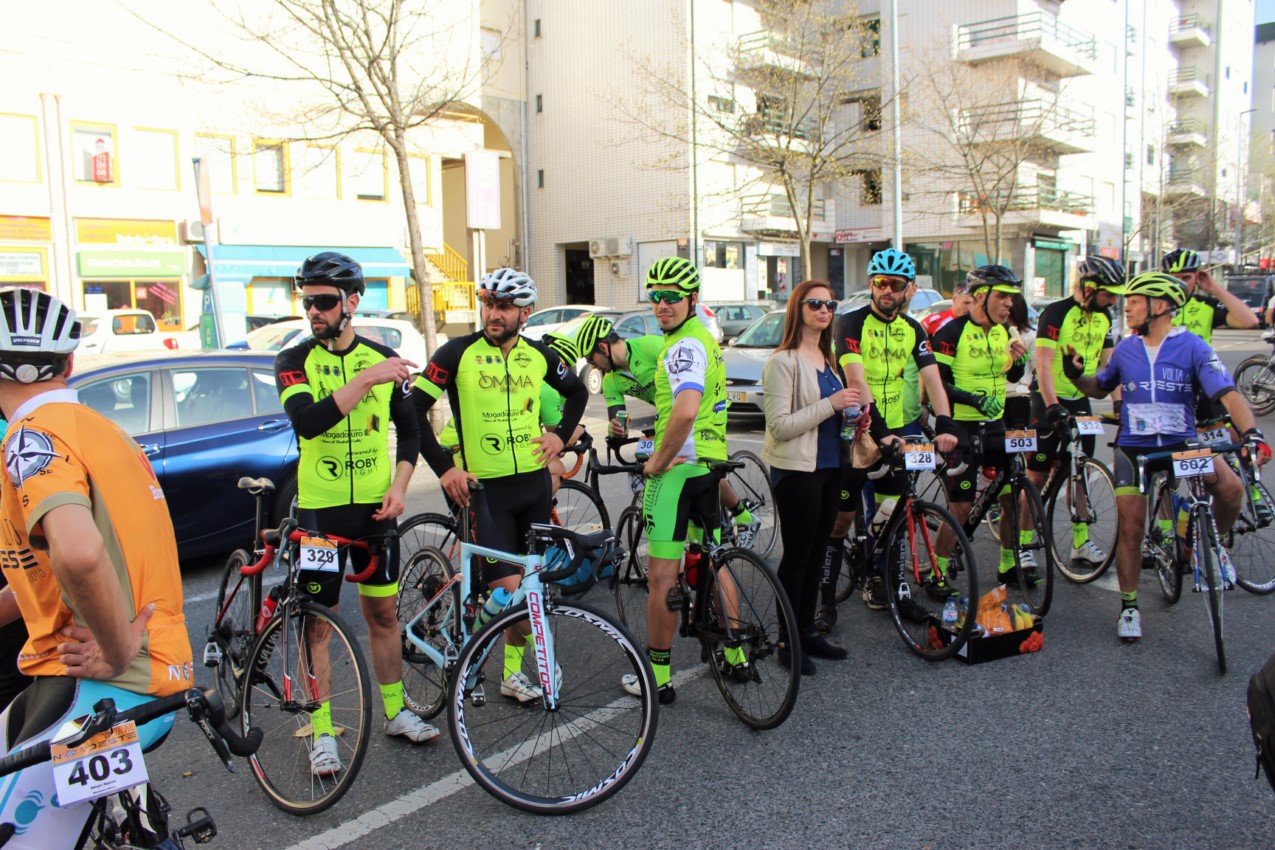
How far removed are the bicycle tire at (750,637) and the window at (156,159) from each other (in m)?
24.8

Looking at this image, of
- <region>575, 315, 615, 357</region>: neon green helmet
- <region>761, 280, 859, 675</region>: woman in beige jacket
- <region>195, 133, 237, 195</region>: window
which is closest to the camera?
<region>761, 280, 859, 675</region>: woman in beige jacket

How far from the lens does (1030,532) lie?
5.95m

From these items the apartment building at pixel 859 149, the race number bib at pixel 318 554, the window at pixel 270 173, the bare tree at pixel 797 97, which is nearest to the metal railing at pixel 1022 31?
the apartment building at pixel 859 149

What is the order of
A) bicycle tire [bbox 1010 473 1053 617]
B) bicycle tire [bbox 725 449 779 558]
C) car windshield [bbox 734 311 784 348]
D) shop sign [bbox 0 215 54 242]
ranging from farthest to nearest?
shop sign [bbox 0 215 54 242] < car windshield [bbox 734 311 784 348] < bicycle tire [bbox 725 449 779 558] < bicycle tire [bbox 1010 473 1053 617]

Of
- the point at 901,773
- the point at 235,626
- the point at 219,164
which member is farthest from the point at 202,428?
the point at 219,164

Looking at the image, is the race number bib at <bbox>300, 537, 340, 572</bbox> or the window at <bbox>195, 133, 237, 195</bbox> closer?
the race number bib at <bbox>300, 537, 340, 572</bbox>

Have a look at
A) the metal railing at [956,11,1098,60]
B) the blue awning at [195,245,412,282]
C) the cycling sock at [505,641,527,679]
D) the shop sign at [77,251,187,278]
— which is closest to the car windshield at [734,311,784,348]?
the cycling sock at [505,641,527,679]

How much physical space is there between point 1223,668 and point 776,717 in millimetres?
2330

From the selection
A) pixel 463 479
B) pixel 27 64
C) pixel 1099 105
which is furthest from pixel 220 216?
pixel 1099 105

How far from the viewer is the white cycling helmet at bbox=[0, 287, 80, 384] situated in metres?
2.38

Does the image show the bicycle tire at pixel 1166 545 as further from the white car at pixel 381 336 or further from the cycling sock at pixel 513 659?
the white car at pixel 381 336

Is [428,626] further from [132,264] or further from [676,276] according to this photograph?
[132,264]

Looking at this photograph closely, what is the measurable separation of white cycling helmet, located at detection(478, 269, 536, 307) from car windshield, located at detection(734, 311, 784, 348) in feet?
35.5

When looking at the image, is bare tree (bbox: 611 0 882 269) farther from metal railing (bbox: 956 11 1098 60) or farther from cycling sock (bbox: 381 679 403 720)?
cycling sock (bbox: 381 679 403 720)
